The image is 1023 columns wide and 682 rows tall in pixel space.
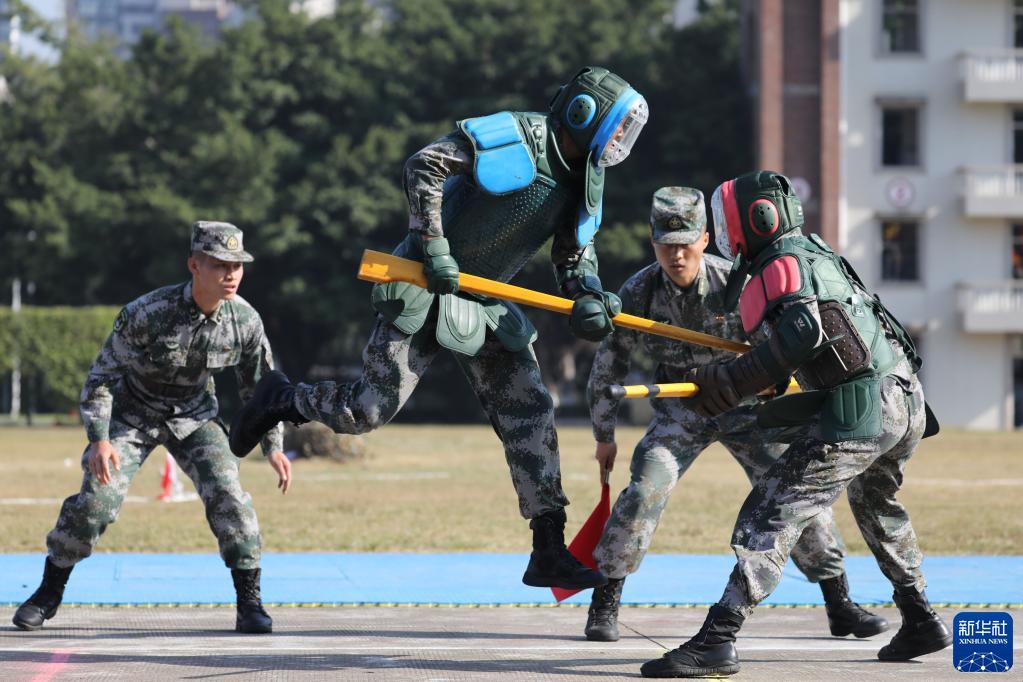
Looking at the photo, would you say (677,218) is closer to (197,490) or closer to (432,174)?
(432,174)

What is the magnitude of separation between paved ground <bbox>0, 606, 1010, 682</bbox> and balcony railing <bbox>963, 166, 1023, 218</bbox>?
1370 inches

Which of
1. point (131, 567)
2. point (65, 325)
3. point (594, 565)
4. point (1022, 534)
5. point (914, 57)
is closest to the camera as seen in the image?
point (594, 565)

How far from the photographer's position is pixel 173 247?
41.7m

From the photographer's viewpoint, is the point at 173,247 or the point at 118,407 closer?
the point at 118,407

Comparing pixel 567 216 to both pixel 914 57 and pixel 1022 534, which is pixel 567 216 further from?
Result: pixel 914 57

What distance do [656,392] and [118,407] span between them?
121 inches

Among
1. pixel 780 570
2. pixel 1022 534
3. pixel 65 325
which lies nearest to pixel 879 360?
pixel 780 570

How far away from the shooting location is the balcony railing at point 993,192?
40969mm

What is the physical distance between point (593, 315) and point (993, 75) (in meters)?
37.7

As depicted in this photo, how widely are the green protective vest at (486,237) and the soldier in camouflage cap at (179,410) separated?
1159 mm

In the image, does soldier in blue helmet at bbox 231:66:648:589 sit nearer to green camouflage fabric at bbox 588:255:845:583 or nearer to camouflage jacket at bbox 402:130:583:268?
camouflage jacket at bbox 402:130:583:268

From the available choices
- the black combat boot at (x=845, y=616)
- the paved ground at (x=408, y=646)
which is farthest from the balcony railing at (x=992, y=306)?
the black combat boot at (x=845, y=616)

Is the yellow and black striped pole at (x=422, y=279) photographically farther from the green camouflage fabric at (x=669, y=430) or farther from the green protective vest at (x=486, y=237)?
the green camouflage fabric at (x=669, y=430)

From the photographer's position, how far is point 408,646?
6.98 metres
